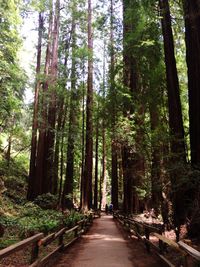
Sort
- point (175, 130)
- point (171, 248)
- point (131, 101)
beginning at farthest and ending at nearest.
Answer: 1. point (131, 101)
2. point (175, 130)
3. point (171, 248)

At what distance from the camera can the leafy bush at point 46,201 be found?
1931cm

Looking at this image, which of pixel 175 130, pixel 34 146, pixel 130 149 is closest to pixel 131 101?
pixel 130 149

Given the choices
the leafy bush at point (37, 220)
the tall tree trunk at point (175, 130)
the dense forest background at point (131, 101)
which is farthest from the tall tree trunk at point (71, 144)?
the tall tree trunk at point (175, 130)

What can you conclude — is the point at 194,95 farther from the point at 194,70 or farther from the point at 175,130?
the point at 175,130

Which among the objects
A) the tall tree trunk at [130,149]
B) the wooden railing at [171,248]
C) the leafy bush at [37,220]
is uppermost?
the tall tree trunk at [130,149]

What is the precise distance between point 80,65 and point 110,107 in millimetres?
10748

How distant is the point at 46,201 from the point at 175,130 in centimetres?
1019

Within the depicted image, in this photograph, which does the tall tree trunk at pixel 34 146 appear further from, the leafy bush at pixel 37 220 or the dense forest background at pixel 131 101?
the leafy bush at pixel 37 220

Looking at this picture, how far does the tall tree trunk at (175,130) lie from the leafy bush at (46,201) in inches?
378

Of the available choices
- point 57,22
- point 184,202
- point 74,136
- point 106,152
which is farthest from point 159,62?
point 106,152

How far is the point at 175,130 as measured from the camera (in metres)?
12.3

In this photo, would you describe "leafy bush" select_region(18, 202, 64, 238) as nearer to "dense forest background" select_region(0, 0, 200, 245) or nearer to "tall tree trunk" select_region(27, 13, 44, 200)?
"dense forest background" select_region(0, 0, 200, 245)

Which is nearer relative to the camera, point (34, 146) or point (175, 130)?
point (175, 130)

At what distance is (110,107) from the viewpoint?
20344mm
